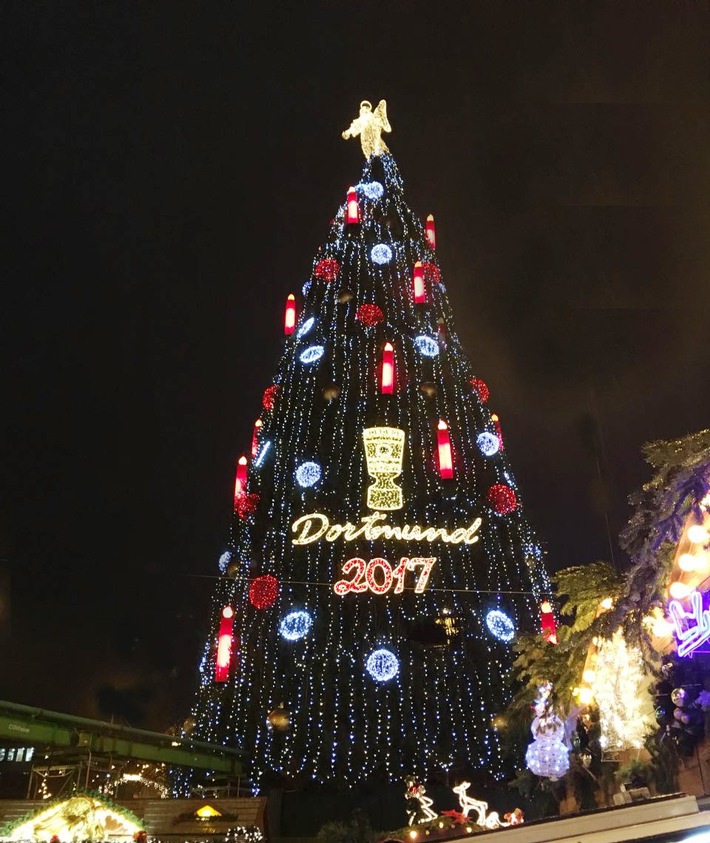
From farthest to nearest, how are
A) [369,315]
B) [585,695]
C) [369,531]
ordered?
[369,315] → [369,531] → [585,695]

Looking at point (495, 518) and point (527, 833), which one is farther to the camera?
point (495, 518)

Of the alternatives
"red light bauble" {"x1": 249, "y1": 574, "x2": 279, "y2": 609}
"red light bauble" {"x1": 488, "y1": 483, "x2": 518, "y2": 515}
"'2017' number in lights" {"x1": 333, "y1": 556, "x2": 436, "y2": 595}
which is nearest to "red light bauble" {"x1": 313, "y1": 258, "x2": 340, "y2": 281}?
"red light bauble" {"x1": 488, "y1": 483, "x2": 518, "y2": 515}

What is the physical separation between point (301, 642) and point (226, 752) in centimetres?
470

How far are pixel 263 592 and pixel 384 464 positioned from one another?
6.99 metres

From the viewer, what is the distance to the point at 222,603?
31578 millimetres

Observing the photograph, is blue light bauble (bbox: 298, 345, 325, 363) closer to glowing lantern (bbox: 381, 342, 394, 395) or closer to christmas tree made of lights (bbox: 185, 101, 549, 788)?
christmas tree made of lights (bbox: 185, 101, 549, 788)

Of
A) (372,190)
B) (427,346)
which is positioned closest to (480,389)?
(427,346)

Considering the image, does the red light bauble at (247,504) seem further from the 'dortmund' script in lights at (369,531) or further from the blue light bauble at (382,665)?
the blue light bauble at (382,665)

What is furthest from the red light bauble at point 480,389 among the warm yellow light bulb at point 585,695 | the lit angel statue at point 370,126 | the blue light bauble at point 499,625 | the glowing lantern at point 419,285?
the warm yellow light bulb at point 585,695

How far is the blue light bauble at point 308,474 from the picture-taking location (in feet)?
101

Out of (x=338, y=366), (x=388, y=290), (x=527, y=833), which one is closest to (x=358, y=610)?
(x=338, y=366)

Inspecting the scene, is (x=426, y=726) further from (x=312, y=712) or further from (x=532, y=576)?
(x=532, y=576)

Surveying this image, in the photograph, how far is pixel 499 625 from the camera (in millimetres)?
28500

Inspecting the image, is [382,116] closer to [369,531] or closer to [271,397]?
[271,397]
